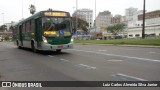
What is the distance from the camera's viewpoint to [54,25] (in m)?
22.4

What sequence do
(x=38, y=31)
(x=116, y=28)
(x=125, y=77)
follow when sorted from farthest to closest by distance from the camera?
(x=116, y=28)
(x=38, y=31)
(x=125, y=77)

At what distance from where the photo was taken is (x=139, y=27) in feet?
455

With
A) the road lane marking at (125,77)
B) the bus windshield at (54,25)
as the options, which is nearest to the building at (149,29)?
the bus windshield at (54,25)

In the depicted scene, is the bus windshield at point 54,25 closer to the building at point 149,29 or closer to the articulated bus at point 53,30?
the articulated bus at point 53,30

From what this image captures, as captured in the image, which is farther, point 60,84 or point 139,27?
point 139,27

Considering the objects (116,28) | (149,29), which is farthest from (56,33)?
(116,28)

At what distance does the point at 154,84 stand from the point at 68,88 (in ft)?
8.40

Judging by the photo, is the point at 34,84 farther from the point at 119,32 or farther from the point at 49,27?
the point at 119,32

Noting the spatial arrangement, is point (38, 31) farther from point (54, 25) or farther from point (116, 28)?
point (116, 28)

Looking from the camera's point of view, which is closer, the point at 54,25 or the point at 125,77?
the point at 125,77

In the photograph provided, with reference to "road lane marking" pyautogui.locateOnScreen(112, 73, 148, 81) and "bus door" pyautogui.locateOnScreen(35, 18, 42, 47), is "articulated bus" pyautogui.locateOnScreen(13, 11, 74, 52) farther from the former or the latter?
"road lane marking" pyautogui.locateOnScreen(112, 73, 148, 81)

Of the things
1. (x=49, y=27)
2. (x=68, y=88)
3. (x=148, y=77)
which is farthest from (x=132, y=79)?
(x=49, y=27)

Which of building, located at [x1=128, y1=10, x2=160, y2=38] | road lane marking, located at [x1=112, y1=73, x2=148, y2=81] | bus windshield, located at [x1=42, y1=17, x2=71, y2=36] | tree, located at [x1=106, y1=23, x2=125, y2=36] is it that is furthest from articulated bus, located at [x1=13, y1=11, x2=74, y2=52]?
tree, located at [x1=106, y1=23, x2=125, y2=36]

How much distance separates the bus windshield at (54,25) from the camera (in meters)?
22.3
